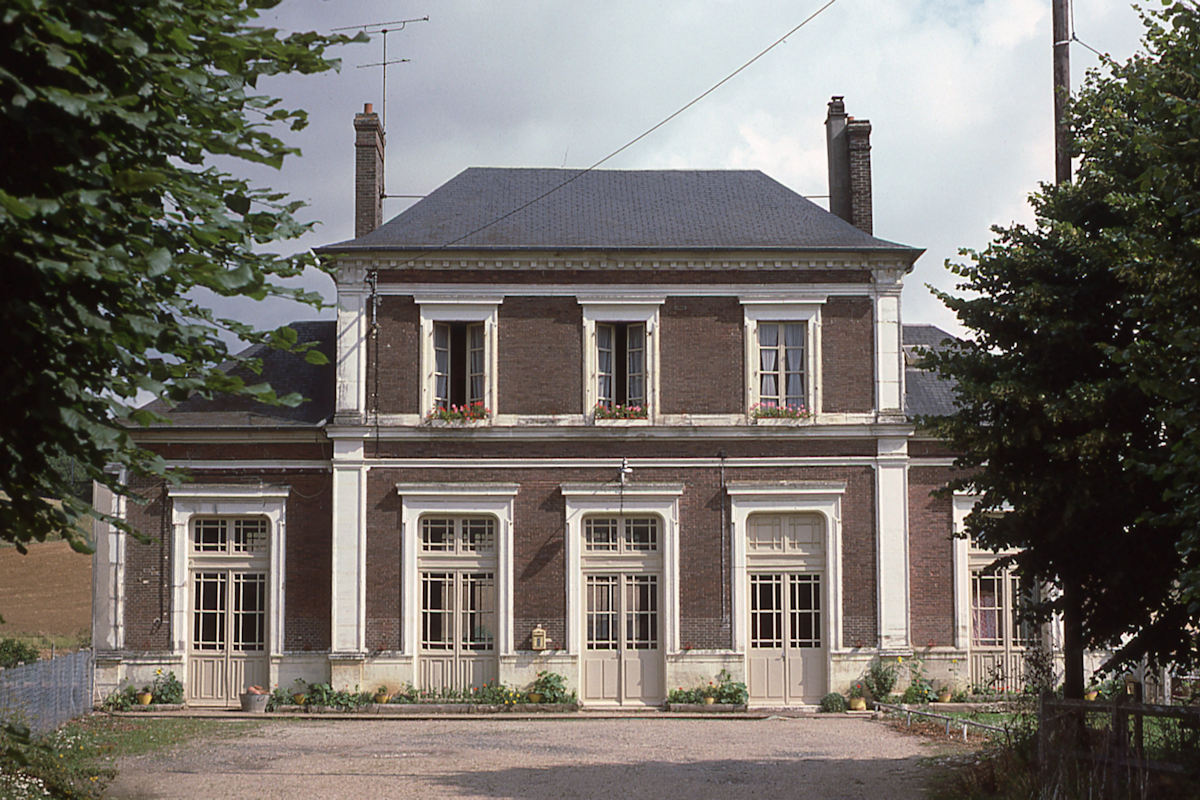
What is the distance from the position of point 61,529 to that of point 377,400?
15.7m

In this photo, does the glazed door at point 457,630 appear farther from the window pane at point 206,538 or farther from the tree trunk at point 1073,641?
the tree trunk at point 1073,641

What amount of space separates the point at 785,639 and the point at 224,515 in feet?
31.9

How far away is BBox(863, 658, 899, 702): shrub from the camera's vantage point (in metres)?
20.8

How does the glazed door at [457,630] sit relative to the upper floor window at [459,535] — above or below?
below

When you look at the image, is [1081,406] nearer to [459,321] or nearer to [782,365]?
[782,365]

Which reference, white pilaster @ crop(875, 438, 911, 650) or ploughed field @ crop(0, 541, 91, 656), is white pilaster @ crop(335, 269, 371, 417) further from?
ploughed field @ crop(0, 541, 91, 656)

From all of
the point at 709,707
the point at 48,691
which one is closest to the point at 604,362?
the point at 709,707

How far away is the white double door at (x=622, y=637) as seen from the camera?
21.2m

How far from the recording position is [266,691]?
826 inches

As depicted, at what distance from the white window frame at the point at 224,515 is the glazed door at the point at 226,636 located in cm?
19

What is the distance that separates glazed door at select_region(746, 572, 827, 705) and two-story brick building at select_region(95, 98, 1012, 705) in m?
0.04

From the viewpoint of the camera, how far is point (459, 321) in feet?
70.8

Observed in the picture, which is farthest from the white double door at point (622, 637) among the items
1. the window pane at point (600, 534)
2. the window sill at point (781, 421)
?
the window sill at point (781, 421)

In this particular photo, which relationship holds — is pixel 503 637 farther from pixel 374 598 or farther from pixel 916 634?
pixel 916 634
